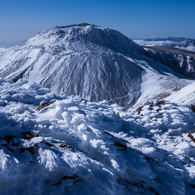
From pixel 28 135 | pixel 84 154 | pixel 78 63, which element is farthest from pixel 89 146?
pixel 78 63

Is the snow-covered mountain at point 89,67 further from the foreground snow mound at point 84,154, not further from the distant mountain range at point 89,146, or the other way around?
the foreground snow mound at point 84,154

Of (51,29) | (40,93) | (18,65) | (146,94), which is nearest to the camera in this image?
(40,93)

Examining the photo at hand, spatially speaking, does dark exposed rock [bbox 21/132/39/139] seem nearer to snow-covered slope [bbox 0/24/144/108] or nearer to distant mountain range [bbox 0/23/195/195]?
distant mountain range [bbox 0/23/195/195]

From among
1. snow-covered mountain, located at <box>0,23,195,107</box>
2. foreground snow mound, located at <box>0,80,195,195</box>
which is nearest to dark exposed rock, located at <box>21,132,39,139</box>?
foreground snow mound, located at <box>0,80,195,195</box>

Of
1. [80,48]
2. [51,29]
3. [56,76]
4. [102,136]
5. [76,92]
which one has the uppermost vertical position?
[51,29]

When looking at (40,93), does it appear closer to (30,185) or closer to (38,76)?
(30,185)

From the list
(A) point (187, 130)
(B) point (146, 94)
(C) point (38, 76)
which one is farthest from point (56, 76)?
(A) point (187, 130)
